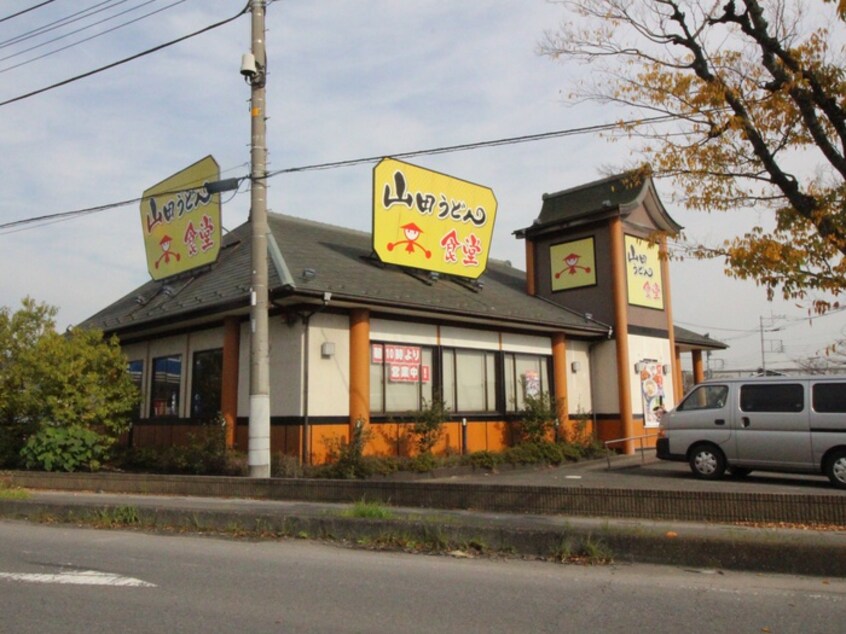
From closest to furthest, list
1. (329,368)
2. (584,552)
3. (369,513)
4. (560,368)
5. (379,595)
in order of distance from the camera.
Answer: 1. (379,595)
2. (584,552)
3. (369,513)
4. (329,368)
5. (560,368)

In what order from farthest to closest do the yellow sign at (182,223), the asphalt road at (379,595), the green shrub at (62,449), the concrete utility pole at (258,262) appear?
1. the yellow sign at (182,223)
2. the green shrub at (62,449)
3. the concrete utility pole at (258,262)
4. the asphalt road at (379,595)

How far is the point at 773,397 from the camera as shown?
42.0 feet

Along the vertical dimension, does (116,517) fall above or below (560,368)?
below

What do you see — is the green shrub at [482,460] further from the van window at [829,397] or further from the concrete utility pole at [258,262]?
the van window at [829,397]

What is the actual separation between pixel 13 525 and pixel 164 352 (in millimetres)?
8406

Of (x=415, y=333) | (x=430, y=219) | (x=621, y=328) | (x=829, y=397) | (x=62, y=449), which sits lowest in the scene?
(x=62, y=449)

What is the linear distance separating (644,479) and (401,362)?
5.59 meters

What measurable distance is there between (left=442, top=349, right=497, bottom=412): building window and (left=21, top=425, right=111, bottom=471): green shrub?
25.3 ft

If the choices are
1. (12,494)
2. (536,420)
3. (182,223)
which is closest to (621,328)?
(536,420)

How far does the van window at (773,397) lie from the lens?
41.0ft

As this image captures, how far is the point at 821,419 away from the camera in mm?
12094

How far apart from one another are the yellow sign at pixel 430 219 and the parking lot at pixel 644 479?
5556mm

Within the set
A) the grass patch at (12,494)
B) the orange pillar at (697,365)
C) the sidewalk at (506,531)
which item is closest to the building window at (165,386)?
the grass patch at (12,494)

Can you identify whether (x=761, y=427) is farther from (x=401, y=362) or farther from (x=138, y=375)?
(x=138, y=375)
